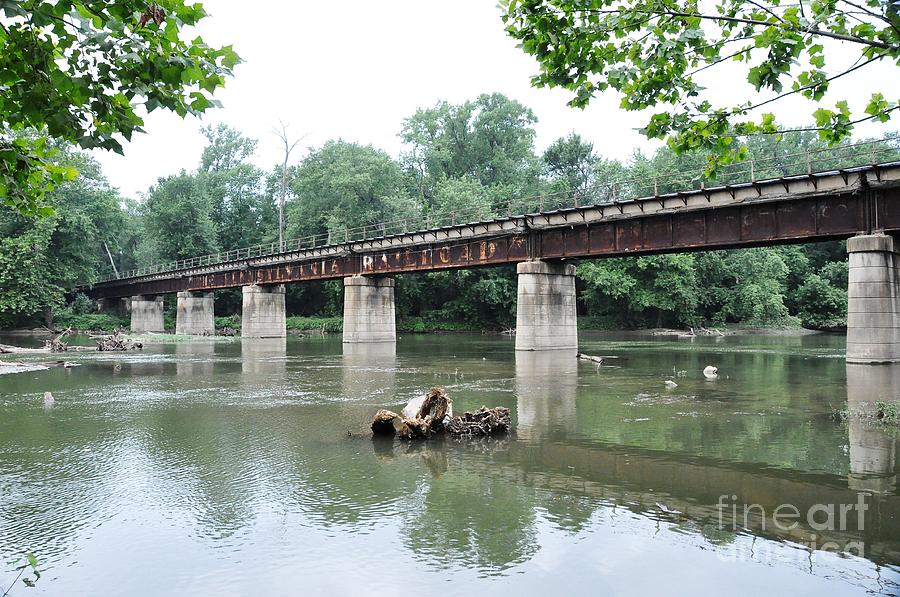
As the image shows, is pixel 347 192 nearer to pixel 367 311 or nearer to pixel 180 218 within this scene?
pixel 367 311

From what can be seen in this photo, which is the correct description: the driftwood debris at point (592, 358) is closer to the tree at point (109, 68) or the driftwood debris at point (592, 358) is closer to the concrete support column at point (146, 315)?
the tree at point (109, 68)

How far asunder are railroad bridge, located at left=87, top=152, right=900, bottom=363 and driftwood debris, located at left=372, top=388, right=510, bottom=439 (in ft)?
67.5

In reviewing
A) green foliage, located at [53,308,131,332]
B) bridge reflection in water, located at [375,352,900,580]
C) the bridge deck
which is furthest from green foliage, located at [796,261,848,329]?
green foliage, located at [53,308,131,332]

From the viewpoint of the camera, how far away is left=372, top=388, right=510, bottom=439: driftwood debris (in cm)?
1365

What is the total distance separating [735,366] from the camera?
3086 centimetres

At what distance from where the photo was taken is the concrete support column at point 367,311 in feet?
185

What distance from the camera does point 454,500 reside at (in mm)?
9133

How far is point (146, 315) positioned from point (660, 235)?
70.5 metres

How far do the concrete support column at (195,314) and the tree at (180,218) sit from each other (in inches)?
588

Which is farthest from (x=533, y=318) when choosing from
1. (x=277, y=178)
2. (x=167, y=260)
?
(x=277, y=178)

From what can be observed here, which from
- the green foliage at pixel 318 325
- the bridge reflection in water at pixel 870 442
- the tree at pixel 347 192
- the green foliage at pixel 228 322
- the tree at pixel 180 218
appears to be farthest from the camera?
the tree at pixel 180 218

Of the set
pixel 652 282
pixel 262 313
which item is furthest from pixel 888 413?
pixel 652 282

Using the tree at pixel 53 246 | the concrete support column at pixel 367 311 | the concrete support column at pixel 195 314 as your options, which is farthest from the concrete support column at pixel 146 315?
the concrete support column at pixel 367 311

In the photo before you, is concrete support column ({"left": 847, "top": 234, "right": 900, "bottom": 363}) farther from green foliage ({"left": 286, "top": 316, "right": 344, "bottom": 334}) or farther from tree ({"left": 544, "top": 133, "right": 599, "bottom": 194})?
tree ({"left": 544, "top": 133, "right": 599, "bottom": 194})
